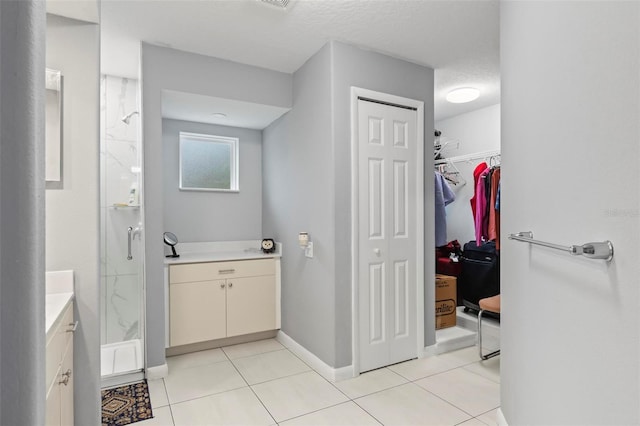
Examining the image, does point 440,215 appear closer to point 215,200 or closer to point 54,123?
point 215,200

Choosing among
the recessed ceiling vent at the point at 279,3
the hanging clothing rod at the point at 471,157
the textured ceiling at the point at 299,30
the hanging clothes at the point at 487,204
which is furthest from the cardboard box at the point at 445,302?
the recessed ceiling vent at the point at 279,3

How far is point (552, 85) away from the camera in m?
1.41

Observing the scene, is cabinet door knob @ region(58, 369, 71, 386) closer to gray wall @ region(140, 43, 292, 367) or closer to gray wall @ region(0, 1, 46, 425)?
gray wall @ region(140, 43, 292, 367)

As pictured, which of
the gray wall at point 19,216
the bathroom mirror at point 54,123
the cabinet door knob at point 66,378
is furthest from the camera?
the bathroom mirror at point 54,123

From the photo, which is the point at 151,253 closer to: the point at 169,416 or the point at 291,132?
the point at 169,416

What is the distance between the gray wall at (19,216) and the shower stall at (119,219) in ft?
10.8

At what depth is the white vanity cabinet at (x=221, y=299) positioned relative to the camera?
3.21m

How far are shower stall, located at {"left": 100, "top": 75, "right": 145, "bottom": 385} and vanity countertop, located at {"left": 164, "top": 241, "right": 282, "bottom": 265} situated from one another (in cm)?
42

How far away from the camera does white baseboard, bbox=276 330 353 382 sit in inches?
108

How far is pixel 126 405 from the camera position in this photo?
7.91 feet

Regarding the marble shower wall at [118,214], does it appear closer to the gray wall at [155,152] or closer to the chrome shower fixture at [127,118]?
the chrome shower fixture at [127,118]

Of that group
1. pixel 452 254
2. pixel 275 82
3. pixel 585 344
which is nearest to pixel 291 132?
pixel 275 82

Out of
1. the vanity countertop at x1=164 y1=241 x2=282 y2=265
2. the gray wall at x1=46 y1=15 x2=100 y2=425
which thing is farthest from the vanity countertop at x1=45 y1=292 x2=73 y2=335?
the vanity countertop at x1=164 y1=241 x2=282 y2=265

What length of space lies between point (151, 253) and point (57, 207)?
44.1 inches
